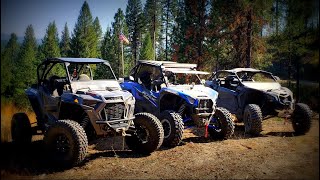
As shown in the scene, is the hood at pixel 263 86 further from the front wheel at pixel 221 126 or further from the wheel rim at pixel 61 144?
the wheel rim at pixel 61 144

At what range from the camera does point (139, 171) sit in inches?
218

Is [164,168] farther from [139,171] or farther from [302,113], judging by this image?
[302,113]

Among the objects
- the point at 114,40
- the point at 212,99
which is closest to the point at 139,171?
Answer: the point at 212,99

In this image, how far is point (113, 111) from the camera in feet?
19.9

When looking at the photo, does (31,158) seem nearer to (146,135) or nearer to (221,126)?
(146,135)

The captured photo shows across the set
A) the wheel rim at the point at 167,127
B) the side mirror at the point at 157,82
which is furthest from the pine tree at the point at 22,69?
the side mirror at the point at 157,82

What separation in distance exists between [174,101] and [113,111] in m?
3.03

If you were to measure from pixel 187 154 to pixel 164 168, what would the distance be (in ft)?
4.38

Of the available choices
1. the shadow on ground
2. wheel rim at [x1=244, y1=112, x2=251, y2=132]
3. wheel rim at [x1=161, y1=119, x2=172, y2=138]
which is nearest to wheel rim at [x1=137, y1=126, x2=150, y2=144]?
the shadow on ground

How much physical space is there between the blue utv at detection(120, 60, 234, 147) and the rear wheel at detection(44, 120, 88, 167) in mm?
2701

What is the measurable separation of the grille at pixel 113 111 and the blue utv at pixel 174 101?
1.74m

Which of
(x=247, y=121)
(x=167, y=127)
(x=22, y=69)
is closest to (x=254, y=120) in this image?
(x=247, y=121)

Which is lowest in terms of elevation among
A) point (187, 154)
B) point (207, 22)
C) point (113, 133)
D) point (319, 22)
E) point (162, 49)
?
point (187, 154)

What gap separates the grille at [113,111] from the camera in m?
5.93
